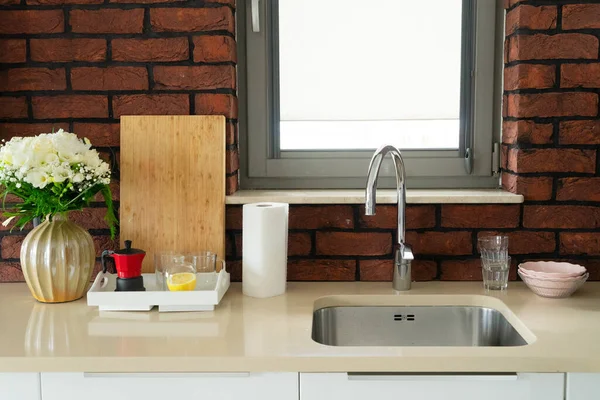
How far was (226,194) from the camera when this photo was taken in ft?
6.82

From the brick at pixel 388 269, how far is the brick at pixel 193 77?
67 centimetres

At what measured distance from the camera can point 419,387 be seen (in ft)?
4.88

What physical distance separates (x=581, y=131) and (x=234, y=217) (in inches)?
40.2

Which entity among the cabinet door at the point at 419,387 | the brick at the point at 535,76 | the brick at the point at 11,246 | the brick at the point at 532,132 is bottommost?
the cabinet door at the point at 419,387

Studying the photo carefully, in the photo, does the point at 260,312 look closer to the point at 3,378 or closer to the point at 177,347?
the point at 177,347

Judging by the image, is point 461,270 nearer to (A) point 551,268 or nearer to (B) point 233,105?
(A) point 551,268

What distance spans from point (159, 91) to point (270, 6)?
0.44m

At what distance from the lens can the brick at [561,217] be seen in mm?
2045

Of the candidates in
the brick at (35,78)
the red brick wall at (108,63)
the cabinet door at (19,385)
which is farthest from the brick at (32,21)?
the cabinet door at (19,385)

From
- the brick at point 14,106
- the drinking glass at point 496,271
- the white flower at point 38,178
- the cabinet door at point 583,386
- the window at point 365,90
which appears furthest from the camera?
the window at point 365,90

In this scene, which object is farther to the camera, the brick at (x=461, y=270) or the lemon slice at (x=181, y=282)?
the brick at (x=461, y=270)

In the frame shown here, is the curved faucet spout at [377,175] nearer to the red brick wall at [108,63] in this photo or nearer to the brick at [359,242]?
the brick at [359,242]

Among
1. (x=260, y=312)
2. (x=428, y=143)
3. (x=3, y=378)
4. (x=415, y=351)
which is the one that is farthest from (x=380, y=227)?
(x=3, y=378)

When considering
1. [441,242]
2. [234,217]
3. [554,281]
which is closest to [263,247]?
[234,217]
